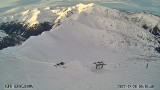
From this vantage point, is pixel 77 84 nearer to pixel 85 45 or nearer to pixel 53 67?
pixel 53 67

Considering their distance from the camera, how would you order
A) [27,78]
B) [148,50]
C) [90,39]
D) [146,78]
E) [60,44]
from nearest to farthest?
1. [27,78]
2. [146,78]
3. [60,44]
4. [90,39]
5. [148,50]

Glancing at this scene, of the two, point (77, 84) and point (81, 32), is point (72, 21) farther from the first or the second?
point (77, 84)

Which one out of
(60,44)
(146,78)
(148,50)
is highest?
(146,78)

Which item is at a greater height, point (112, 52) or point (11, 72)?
point (11, 72)

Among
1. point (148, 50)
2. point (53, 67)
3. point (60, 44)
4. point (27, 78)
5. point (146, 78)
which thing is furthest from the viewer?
point (148, 50)

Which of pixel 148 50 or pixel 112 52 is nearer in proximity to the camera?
pixel 112 52

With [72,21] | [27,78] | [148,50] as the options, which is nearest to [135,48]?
[148,50]

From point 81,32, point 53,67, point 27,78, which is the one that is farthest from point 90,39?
point 27,78

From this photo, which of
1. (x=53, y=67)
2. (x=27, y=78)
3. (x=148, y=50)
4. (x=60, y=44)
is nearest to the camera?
(x=27, y=78)

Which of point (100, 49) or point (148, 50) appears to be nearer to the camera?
point (100, 49)
